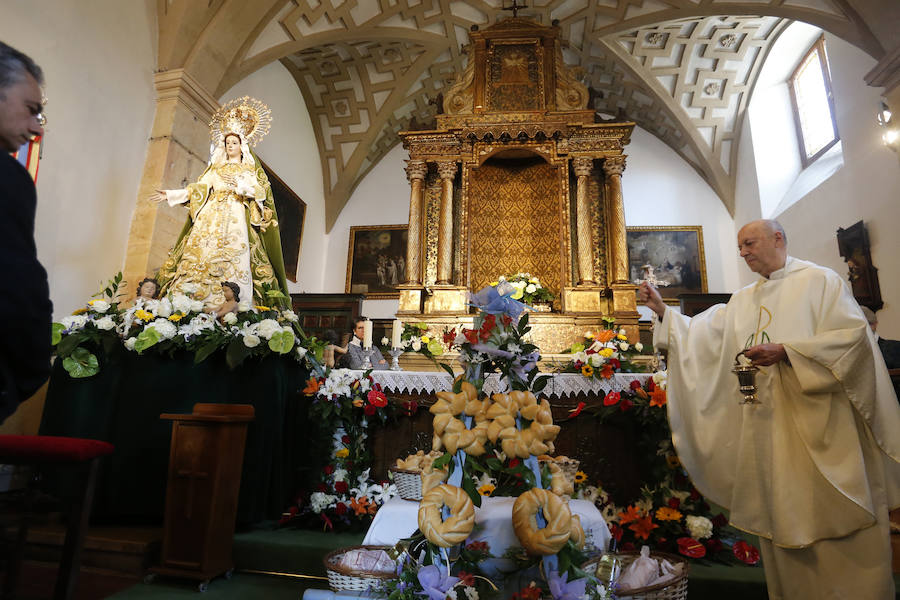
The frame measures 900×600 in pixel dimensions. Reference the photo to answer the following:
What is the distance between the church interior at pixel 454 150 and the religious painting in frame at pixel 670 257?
0.11 metres

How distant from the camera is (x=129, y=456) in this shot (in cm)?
302

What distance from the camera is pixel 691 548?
268cm

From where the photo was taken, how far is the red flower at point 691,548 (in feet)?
8.79

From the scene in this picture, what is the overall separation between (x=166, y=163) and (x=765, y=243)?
640 cm

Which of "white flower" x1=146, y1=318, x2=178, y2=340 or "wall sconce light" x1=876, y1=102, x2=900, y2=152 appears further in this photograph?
"wall sconce light" x1=876, y1=102, x2=900, y2=152

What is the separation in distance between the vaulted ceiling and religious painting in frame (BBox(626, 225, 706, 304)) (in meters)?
1.14

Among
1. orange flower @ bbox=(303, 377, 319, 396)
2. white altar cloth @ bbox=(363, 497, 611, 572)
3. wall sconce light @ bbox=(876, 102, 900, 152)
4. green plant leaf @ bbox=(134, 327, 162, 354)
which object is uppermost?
wall sconce light @ bbox=(876, 102, 900, 152)

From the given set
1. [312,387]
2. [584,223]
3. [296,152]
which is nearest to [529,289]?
[584,223]

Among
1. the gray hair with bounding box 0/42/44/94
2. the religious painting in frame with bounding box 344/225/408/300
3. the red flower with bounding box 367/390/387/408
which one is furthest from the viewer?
the religious painting in frame with bounding box 344/225/408/300

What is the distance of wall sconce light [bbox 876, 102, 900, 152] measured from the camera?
575 centimetres

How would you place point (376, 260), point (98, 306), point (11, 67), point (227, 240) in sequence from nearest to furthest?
point (11, 67), point (98, 306), point (227, 240), point (376, 260)

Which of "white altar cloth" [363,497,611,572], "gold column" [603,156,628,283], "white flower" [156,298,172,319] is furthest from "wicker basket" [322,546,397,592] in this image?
"gold column" [603,156,628,283]

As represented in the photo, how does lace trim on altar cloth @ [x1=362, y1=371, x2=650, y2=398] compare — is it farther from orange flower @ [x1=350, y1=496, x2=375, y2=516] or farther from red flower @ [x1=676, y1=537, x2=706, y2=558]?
red flower @ [x1=676, y1=537, x2=706, y2=558]

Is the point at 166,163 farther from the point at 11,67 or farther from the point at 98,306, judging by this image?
the point at 11,67
